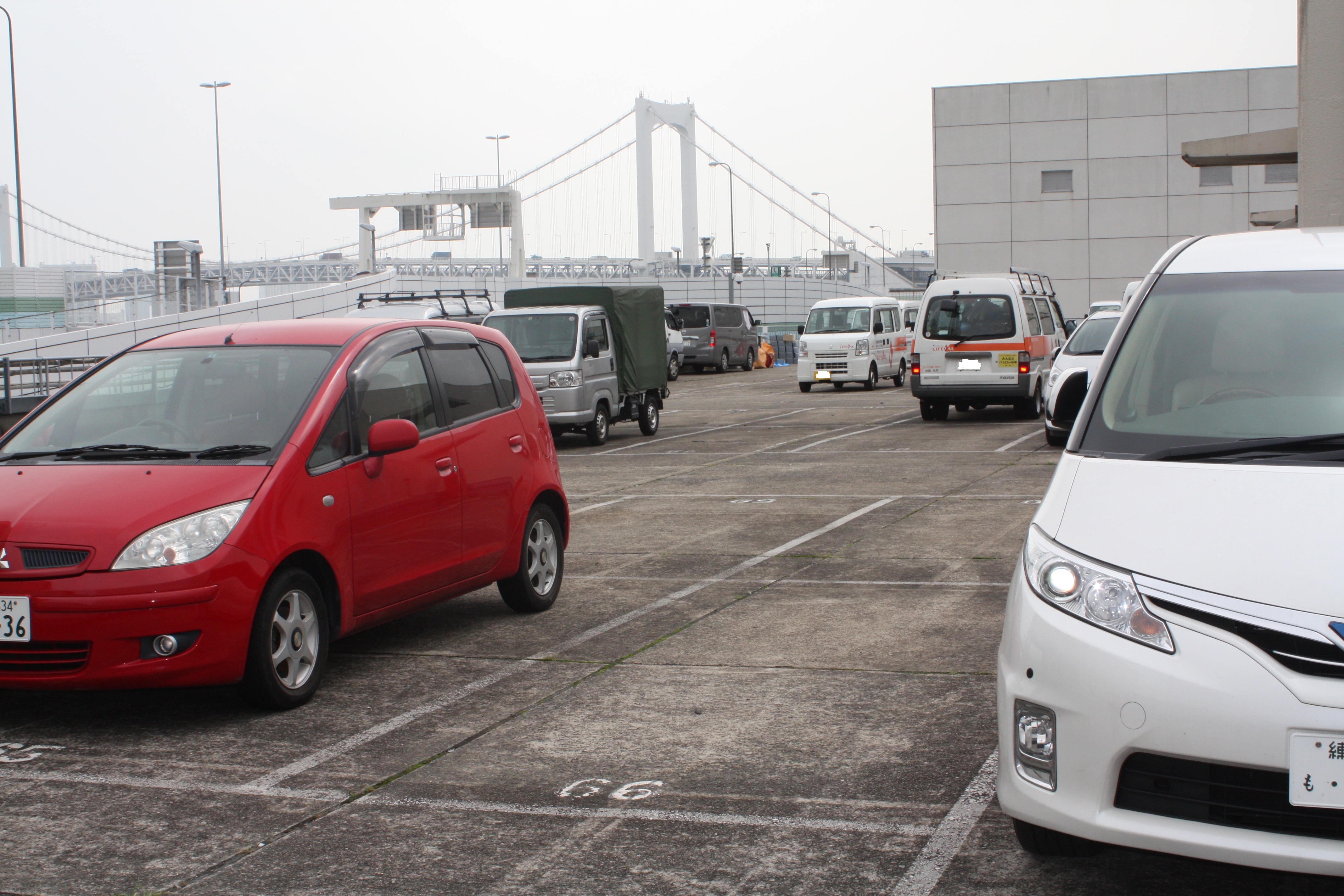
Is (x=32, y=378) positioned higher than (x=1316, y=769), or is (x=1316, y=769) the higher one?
(x=32, y=378)

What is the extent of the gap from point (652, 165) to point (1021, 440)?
272 feet

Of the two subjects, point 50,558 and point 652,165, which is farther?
point 652,165

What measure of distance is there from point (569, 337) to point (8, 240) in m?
A: 107

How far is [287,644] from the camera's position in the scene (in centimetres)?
547

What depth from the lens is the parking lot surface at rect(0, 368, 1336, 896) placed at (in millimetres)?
3758

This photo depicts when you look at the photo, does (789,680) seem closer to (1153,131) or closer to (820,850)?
(820,850)

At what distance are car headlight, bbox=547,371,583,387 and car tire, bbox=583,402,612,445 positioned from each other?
2.61ft

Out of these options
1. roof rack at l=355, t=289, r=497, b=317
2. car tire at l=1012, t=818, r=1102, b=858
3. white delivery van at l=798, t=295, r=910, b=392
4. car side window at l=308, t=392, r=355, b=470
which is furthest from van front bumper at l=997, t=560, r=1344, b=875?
white delivery van at l=798, t=295, r=910, b=392

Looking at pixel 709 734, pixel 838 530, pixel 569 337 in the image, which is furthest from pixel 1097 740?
pixel 569 337

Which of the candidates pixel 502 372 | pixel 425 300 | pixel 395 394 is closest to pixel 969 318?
pixel 425 300

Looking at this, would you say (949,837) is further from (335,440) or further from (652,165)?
(652,165)

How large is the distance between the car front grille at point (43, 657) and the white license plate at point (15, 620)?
0.02 meters

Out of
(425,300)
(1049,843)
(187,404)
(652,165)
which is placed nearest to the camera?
(1049,843)

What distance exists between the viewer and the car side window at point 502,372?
7.29 meters
